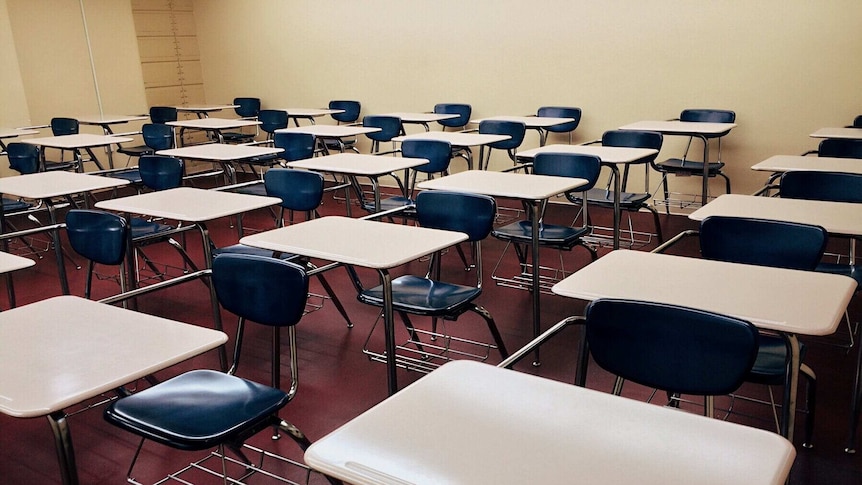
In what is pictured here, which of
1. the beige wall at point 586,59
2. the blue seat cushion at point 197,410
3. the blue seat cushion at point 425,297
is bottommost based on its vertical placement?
the blue seat cushion at point 425,297

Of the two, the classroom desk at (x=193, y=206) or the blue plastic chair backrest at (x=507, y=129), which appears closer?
the classroom desk at (x=193, y=206)

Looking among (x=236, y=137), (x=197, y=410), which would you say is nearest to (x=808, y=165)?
(x=197, y=410)

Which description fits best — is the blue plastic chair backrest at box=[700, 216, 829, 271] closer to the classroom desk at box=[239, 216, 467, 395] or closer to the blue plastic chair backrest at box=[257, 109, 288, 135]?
the classroom desk at box=[239, 216, 467, 395]

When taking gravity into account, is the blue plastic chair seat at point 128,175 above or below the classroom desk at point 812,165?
below

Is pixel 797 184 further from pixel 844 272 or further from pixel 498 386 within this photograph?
pixel 498 386

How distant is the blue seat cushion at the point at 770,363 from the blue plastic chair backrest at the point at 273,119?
666 cm

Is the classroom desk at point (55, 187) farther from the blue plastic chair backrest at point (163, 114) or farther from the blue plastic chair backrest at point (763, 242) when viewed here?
the blue plastic chair backrest at point (163, 114)

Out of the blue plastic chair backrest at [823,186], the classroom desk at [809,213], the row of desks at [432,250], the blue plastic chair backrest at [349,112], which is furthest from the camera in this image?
the blue plastic chair backrest at [349,112]

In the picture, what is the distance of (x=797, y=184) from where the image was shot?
3.69 m

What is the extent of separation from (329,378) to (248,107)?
6826mm

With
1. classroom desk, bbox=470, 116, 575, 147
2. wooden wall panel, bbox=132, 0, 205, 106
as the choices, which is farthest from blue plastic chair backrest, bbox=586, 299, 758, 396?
wooden wall panel, bbox=132, 0, 205, 106

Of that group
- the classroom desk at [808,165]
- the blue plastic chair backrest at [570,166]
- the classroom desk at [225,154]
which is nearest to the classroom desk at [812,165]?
the classroom desk at [808,165]

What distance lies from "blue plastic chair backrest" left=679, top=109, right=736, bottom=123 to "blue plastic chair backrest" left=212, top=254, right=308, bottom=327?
15.9ft

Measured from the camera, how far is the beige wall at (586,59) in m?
5.76
